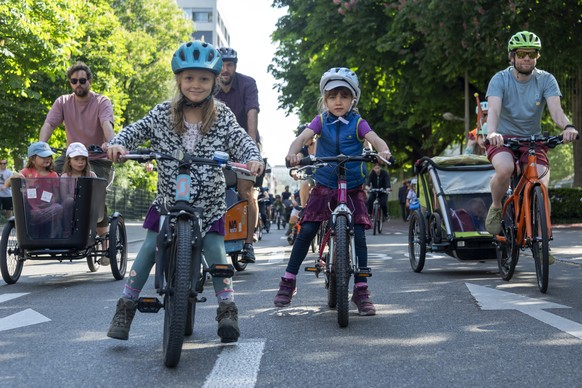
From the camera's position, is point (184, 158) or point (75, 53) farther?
point (75, 53)

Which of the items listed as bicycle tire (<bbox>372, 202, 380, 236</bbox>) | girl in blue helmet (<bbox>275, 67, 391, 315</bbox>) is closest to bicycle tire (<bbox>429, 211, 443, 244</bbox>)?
girl in blue helmet (<bbox>275, 67, 391, 315</bbox>)

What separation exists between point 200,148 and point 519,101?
12.0 ft

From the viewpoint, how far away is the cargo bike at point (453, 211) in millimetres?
9008

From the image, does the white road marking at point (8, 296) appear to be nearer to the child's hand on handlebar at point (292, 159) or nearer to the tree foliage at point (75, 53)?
the child's hand on handlebar at point (292, 159)

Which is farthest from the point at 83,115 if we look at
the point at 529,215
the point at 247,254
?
the point at 529,215

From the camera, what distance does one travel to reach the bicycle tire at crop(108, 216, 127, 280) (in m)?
8.48

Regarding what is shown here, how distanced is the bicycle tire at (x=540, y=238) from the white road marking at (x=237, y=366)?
293 cm

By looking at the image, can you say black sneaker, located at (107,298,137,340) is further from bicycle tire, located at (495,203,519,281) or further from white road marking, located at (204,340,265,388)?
bicycle tire, located at (495,203,519,281)

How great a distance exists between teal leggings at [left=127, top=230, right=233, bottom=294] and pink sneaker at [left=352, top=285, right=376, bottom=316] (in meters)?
1.36

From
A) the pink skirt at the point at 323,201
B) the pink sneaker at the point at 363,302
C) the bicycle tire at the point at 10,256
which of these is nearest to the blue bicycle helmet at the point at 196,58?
the pink skirt at the point at 323,201

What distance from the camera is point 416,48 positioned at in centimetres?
2559

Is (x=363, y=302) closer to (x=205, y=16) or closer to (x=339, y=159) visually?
(x=339, y=159)

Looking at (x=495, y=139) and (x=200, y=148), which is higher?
(x=495, y=139)

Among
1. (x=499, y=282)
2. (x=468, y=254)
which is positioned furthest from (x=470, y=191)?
(x=499, y=282)
